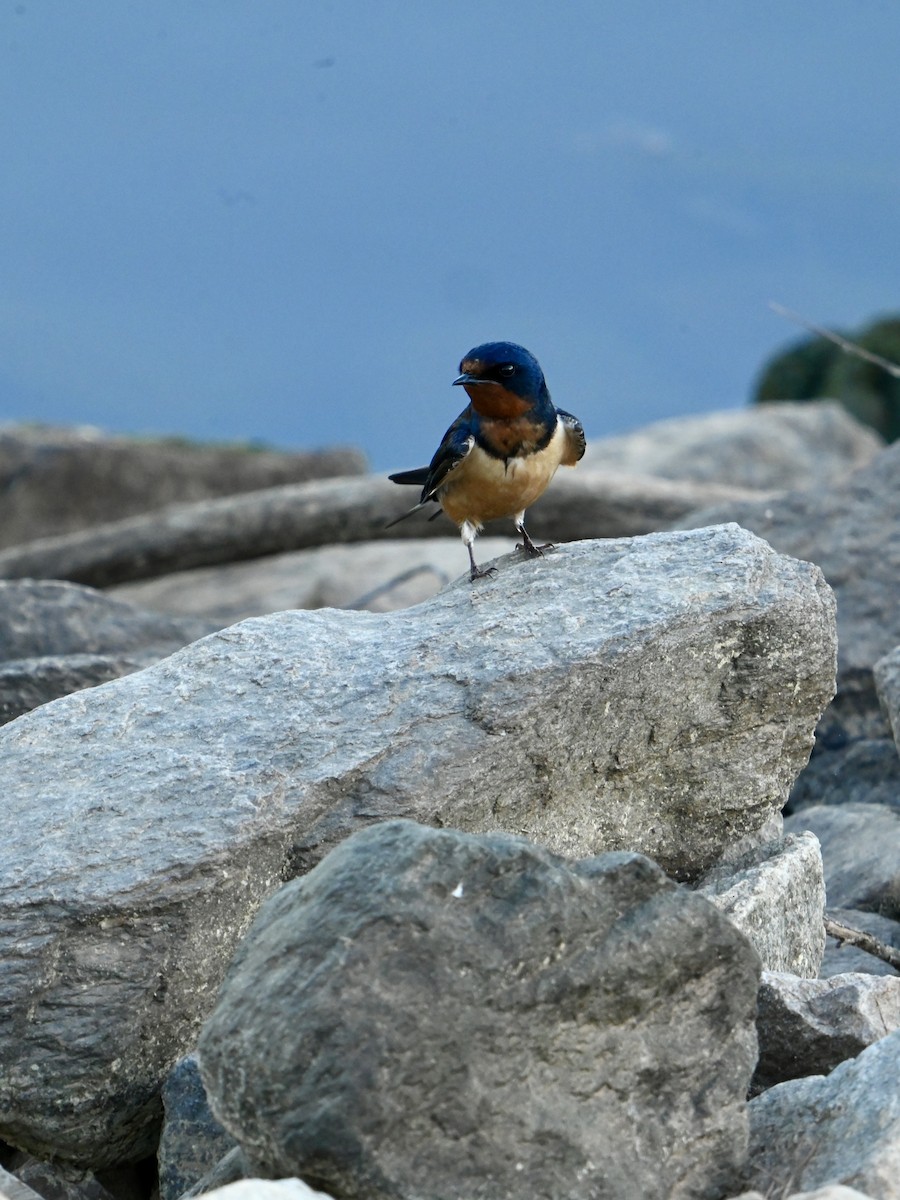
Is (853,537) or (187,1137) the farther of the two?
(853,537)

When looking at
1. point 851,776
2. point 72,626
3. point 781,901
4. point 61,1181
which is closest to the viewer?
point 61,1181

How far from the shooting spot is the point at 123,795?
4.90 metres

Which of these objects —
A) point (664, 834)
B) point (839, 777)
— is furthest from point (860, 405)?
point (664, 834)

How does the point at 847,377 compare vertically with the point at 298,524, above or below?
below

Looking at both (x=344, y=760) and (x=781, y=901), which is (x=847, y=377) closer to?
(x=781, y=901)

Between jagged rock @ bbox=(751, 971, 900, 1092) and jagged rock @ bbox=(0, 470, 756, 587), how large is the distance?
28.2 ft

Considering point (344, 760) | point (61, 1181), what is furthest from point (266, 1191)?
point (61, 1181)

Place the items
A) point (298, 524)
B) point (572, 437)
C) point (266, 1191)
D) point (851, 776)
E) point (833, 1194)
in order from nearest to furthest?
point (266, 1191), point (833, 1194), point (572, 437), point (851, 776), point (298, 524)

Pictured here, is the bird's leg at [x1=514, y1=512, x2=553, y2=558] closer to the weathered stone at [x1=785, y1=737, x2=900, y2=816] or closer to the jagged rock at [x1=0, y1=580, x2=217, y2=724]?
the weathered stone at [x1=785, y1=737, x2=900, y2=816]

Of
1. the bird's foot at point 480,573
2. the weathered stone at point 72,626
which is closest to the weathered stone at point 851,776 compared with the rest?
the bird's foot at point 480,573

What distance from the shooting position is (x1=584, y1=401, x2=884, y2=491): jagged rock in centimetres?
1842

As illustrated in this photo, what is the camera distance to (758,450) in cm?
1875

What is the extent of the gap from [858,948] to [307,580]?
8.58 meters

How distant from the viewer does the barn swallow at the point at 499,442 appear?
6.18 meters
